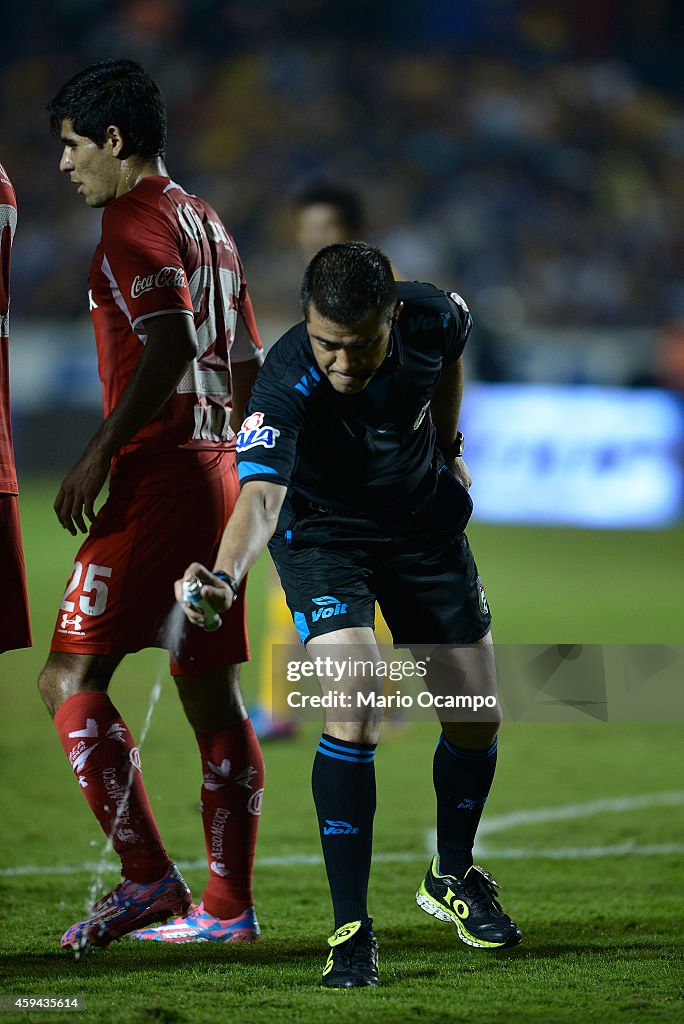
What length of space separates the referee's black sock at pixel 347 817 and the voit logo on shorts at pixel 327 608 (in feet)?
0.99

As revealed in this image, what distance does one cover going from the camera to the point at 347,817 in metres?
3.20

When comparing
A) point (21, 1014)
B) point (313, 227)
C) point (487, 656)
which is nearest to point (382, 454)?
point (487, 656)

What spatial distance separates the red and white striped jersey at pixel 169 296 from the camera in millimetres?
3436

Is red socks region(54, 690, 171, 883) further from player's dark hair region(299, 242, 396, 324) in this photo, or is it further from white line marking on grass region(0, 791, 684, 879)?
player's dark hair region(299, 242, 396, 324)

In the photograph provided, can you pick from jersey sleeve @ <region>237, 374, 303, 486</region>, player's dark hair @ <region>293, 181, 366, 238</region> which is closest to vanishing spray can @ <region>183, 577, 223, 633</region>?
jersey sleeve @ <region>237, 374, 303, 486</region>

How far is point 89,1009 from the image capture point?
2893mm

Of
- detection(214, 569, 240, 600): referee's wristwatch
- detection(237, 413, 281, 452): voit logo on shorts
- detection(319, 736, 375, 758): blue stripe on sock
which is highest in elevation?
detection(237, 413, 281, 452): voit logo on shorts

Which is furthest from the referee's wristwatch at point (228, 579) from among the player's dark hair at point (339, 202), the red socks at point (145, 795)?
the player's dark hair at point (339, 202)

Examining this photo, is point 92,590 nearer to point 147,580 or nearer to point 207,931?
point 147,580

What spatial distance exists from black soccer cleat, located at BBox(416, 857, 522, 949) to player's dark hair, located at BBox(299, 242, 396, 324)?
155 centimetres

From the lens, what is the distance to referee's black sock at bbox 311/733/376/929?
3180 millimetres

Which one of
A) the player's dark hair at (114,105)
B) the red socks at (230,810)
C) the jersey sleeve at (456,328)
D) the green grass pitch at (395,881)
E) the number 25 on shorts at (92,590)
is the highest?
the player's dark hair at (114,105)

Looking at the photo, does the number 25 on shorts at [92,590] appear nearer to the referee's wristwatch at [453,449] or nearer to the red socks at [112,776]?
the red socks at [112,776]
